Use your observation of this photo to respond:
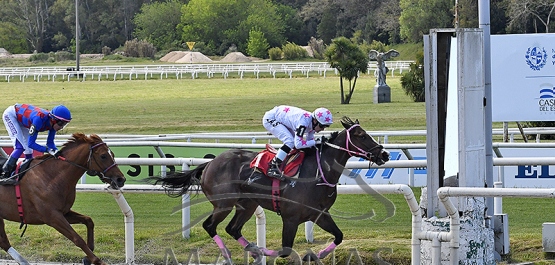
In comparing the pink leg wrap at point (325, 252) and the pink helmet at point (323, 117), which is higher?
the pink helmet at point (323, 117)

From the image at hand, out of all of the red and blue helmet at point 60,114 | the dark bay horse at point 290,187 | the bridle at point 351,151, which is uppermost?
the red and blue helmet at point 60,114

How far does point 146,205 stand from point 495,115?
436cm

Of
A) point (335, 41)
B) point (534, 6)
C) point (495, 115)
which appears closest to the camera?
point (495, 115)

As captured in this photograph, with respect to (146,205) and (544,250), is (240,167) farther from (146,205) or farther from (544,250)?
(146,205)

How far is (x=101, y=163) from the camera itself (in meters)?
6.74

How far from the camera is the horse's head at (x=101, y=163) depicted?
6.68m

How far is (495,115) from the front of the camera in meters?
11.1

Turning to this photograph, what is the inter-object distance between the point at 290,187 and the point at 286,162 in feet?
0.66

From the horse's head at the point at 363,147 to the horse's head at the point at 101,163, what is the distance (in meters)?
1.68

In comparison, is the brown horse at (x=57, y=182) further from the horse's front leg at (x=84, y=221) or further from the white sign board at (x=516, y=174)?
the white sign board at (x=516, y=174)

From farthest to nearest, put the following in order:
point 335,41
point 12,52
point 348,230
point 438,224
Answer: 1. point 12,52
2. point 335,41
3. point 348,230
4. point 438,224

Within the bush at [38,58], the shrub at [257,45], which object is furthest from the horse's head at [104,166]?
the bush at [38,58]

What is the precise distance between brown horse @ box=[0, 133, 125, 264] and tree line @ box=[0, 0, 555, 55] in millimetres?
49970

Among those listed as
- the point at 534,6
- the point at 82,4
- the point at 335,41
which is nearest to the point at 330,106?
the point at 335,41
